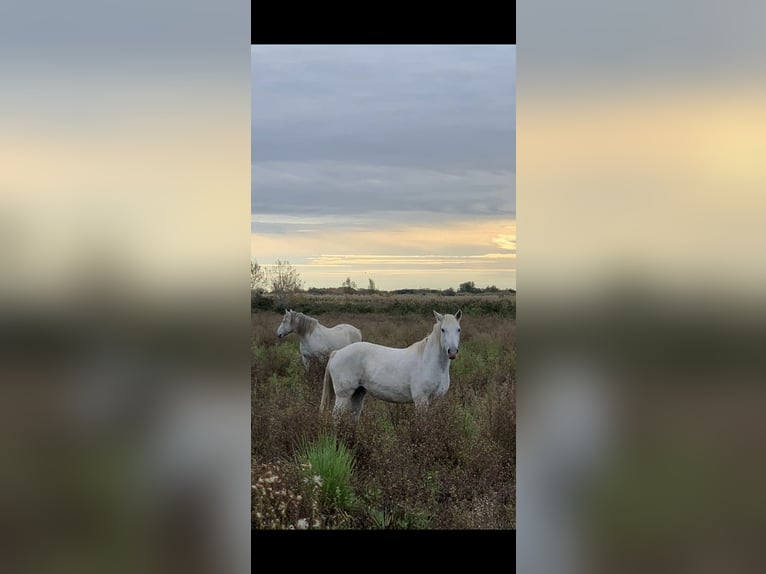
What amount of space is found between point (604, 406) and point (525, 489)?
0.75 ft

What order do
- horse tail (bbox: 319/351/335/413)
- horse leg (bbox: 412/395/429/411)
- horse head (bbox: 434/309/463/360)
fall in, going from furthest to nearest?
horse tail (bbox: 319/351/335/413) < horse leg (bbox: 412/395/429/411) < horse head (bbox: 434/309/463/360)

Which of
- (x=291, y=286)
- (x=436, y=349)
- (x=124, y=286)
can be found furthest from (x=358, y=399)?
(x=124, y=286)

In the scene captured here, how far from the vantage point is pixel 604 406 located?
149cm

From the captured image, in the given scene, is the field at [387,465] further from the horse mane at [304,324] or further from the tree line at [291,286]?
the tree line at [291,286]

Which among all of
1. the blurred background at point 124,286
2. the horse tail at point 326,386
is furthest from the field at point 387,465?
the blurred background at point 124,286

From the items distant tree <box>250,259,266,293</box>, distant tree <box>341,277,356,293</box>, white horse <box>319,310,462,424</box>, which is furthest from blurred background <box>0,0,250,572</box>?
distant tree <box>341,277,356,293</box>

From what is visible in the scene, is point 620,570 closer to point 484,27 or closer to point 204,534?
point 204,534

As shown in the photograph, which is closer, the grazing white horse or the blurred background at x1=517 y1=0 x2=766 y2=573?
the blurred background at x1=517 y1=0 x2=766 y2=573

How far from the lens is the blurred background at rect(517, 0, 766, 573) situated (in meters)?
1.48

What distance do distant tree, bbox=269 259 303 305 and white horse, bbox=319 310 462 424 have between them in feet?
7.52

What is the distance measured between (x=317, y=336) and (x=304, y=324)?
25 centimetres

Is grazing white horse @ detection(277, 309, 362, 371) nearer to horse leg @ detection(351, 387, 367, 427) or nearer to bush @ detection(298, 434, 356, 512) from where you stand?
horse leg @ detection(351, 387, 367, 427)

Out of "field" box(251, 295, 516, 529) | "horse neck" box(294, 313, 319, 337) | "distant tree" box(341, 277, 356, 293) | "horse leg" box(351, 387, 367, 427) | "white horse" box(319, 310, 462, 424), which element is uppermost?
"distant tree" box(341, 277, 356, 293)

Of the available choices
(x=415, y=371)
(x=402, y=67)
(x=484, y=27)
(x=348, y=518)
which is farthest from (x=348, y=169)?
(x=484, y=27)
